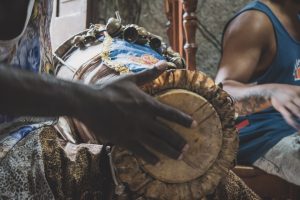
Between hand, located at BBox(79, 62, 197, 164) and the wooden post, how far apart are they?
1307mm

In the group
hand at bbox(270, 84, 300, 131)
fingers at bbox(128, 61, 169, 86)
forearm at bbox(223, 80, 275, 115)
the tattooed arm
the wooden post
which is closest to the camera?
fingers at bbox(128, 61, 169, 86)

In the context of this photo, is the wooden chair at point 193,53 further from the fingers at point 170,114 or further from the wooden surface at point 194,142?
the fingers at point 170,114

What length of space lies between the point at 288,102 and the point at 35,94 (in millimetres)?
753

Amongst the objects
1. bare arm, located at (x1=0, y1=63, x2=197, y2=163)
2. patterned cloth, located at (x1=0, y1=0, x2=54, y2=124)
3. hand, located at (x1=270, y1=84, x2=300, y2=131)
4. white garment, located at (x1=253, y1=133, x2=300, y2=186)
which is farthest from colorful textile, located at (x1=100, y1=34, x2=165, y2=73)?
white garment, located at (x1=253, y1=133, x2=300, y2=186)

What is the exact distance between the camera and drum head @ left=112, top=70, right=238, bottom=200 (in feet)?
3.02

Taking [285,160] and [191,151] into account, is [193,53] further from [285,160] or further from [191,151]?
[191,151]

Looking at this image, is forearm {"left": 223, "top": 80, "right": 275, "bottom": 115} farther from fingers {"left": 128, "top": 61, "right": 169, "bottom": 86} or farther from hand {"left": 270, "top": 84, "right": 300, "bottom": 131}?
fingers {"left": 128, "top": 61, "right": 169, "bottom": 86}

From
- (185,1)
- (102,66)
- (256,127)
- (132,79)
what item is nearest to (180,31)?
(185,1)

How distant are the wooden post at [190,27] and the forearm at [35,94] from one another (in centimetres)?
137

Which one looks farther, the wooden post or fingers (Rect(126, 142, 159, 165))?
the wooden post

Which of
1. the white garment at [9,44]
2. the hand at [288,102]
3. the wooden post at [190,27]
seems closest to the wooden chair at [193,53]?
the wooden post at [190,27]

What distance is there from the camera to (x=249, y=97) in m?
1.58

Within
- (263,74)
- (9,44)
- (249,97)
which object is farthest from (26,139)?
(263,74)

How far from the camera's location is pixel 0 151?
3.10 feet
